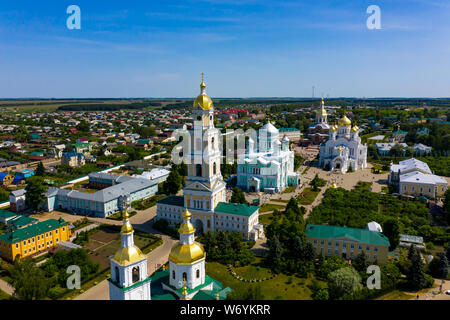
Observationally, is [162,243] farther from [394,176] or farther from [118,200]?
[394,176]

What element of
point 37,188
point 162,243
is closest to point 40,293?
point 162,243

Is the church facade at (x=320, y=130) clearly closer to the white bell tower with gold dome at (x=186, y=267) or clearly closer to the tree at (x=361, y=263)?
the tree at (x=361, y=263)

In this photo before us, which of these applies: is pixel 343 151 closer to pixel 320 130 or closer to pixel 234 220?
pixel 320 130

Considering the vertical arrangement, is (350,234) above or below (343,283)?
above

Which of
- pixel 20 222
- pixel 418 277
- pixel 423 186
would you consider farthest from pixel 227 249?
pixel 423 186

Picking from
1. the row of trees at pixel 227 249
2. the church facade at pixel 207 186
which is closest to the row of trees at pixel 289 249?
the row of trees at pixel 227 249

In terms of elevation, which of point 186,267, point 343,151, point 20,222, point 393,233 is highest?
point 343,151
